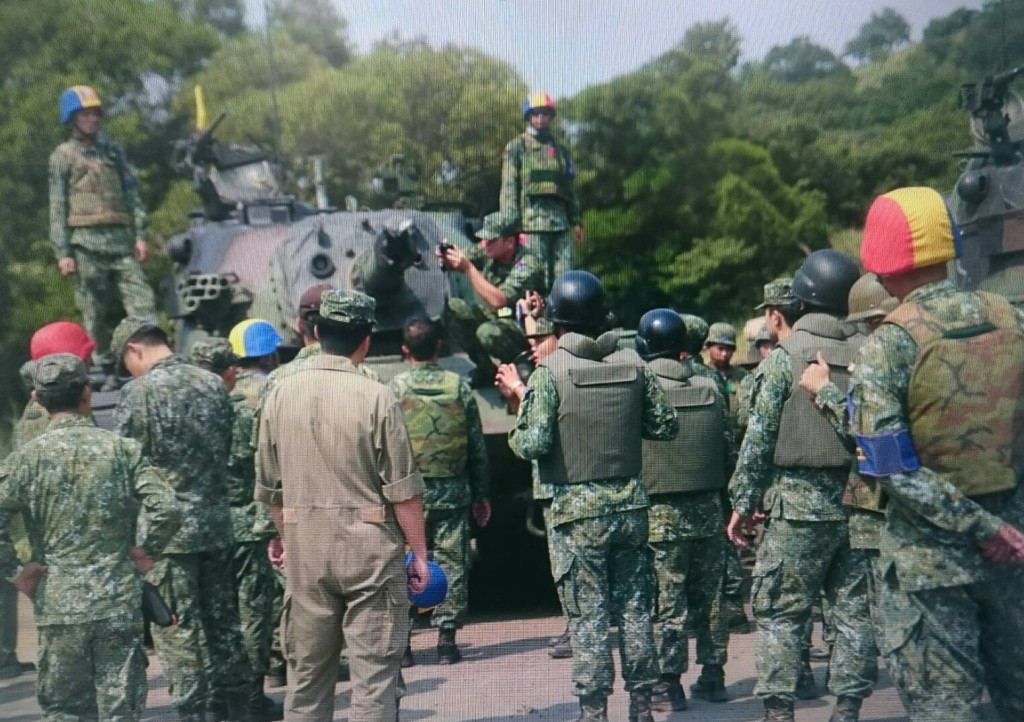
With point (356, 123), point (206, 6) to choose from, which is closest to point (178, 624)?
point (356, 123)

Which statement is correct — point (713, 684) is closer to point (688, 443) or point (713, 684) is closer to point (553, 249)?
point (688, 443)

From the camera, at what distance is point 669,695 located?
Answer: 5.97m

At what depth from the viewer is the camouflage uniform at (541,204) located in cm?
859

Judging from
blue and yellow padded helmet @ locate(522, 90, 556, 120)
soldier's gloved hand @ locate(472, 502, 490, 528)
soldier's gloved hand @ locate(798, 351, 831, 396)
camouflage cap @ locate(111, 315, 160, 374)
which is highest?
blue and yellow padded helmet @ locate(522, 90, 556, 120)

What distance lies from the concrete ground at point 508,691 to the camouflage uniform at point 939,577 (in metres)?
1.86

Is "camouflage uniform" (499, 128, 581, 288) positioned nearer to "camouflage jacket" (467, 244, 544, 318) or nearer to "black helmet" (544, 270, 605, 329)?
"camouflage jacket" (467, 244, 544, 318)

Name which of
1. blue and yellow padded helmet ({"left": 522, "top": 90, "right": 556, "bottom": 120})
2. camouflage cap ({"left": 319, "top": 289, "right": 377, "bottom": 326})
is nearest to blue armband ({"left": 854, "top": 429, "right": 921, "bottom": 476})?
camouflage cap ({"left": 319, "top": 289, "right": 377, "bottom": 326})

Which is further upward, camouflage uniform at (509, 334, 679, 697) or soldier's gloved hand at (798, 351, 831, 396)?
soldier's gloved hand at (798, 351, 831, 396)

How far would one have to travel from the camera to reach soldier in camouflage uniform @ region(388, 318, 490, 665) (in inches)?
288

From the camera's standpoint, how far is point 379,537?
456 cm

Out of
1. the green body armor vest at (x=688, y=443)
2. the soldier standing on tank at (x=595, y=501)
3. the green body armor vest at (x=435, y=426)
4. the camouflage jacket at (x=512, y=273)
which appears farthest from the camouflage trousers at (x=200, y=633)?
the camouflage jacket at (x=512, y=273)

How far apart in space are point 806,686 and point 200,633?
267cm

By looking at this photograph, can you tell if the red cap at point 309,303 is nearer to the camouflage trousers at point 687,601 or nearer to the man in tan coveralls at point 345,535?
the man in tan coveralls at point 345,535

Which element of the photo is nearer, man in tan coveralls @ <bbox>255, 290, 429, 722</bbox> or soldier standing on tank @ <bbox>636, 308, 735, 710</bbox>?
man in tan coveralls @ <bbox>255, 290, 429, 722</bbox>
